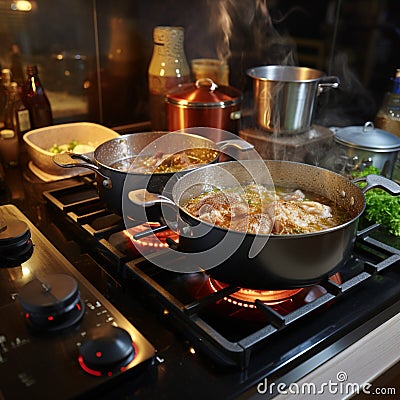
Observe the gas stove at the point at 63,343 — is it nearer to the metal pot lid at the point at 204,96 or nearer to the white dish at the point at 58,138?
the white dish at the point at 58,138

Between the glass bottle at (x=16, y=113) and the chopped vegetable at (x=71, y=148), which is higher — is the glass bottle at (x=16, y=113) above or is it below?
above

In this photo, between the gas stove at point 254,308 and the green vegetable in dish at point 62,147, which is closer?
the gas stove at point 254,308

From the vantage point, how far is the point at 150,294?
820 millimetres

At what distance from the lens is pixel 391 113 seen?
1.52 m

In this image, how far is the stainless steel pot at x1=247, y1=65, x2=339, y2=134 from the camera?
1283mm

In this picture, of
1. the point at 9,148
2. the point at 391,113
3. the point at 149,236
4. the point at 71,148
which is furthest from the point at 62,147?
the point at 391,113

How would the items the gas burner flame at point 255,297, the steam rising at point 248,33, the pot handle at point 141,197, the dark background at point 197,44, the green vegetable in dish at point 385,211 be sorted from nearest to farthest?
the gas burner flame at point 255,297 < the pot handle at point 141,197 < the green vegetable in dish at point 385,211 < the dark background at point 197,44 < the steam rising at point 248,33

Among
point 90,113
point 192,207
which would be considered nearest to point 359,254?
point 192,207

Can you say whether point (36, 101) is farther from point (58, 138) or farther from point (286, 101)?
point (286, 101)

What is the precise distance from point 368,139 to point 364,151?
0.13 feet

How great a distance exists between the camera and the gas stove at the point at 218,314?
64 centimetres

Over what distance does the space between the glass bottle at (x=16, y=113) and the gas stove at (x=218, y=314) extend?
1.52 feet

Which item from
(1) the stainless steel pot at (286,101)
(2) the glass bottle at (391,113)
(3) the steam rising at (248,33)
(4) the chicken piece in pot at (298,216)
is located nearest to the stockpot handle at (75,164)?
(4) the chicken piece in pot at (298,216)

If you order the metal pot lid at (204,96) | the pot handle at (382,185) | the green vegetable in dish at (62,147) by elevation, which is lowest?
the green vegetable in dish at (62,147)
